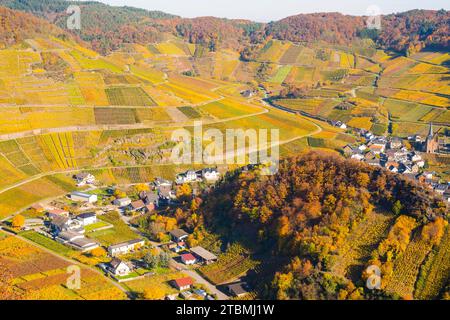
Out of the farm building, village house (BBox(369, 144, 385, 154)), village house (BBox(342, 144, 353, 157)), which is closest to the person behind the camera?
the farm building

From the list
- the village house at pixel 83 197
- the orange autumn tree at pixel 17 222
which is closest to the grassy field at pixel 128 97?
the village house at pixel 83 197

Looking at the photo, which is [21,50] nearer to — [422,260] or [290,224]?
[290,224]

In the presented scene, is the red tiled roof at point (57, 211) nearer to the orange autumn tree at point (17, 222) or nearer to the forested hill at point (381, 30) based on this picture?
the orange autumn tree at point (17, 222)

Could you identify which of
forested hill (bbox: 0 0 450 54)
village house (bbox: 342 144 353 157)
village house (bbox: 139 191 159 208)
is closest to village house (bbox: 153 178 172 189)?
village house (bbox: 139 191 159 208)

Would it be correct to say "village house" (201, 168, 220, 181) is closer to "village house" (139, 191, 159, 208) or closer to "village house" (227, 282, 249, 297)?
"village house" (139, 191, 159, 208)

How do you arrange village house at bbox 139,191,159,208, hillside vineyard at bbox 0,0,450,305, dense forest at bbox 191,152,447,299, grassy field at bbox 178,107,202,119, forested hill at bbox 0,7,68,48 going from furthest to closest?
1. forested hill at bbox 0,7,68,48
2. grassy field at bbox 178,107,202,119
3. village house at bbox 139,191,159,208
4. hillside vineyard at bbox 0,0,450,305
5. dense forest at bbox 191,152,447,299

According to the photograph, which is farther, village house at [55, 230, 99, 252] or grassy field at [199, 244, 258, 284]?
village house at [55, 230, 99, 252]

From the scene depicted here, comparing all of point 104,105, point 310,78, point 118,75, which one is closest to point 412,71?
point 310,78
